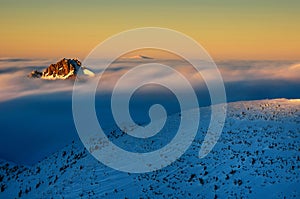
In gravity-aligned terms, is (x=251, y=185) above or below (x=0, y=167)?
above

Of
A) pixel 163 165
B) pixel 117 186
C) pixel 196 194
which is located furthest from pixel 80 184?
pixel 196 194

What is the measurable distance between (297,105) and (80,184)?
26.6m

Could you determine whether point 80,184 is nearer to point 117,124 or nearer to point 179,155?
point 179,155

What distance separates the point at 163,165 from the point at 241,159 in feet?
20.6

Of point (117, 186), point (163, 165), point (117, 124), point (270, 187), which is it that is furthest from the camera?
point (117, 124)

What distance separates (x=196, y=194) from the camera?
26.5m

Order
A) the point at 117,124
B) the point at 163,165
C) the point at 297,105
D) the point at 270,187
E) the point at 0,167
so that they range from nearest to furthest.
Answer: the point at 270,187
the point at 163,165
the point at 297,105
the point at 117,124
the point at 0,167

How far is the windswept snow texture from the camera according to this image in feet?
87.9

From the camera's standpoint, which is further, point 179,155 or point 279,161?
point 179,155

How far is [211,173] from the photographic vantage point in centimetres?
2912

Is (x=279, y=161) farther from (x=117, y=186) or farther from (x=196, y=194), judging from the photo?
(x=117, y=186)

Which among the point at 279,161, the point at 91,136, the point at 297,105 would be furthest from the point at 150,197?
the point at 297,105

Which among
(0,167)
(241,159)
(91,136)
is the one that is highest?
(241,159)

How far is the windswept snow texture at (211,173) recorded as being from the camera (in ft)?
87.9
